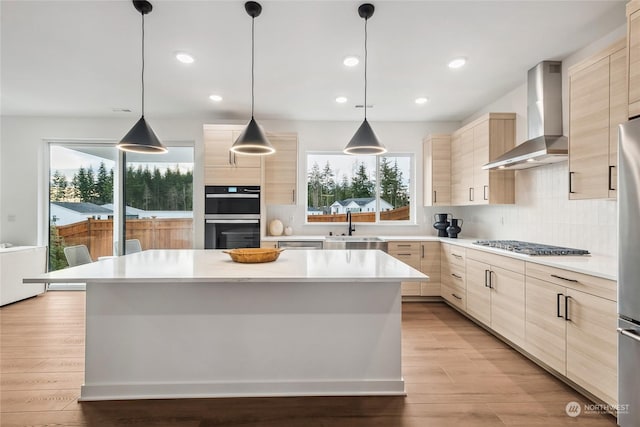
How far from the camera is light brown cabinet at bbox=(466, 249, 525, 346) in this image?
9.18ft

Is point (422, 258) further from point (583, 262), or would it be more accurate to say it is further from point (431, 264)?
point (583, 262)

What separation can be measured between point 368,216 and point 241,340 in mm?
3446

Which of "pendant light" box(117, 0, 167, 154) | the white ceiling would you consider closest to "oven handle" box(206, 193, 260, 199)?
the white ceiling

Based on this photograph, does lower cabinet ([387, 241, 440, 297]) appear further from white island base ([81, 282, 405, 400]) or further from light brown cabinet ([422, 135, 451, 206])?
white island base ([81, 282, 405, 400])

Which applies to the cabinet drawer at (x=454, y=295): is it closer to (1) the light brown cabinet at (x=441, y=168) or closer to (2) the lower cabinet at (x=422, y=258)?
(2) the lower cabinet at (x=422, y=258)

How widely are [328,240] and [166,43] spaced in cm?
291

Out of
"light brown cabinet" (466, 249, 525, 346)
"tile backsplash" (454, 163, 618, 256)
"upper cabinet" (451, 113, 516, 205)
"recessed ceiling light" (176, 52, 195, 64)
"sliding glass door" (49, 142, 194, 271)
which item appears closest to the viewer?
"tile backsplash" (454, 163, 618, 256)

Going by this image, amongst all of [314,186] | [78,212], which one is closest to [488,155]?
[314,186]

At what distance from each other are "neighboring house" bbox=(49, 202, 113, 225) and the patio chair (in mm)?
686

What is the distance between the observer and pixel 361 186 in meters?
5.27

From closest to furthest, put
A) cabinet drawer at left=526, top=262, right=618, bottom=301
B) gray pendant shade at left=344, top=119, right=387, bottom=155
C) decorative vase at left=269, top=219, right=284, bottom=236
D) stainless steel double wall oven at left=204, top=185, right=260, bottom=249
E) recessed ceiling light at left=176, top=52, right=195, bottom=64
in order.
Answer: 1. cabinet drawer at left=526, top=262, right=618, bottom=301
2. gray pendant shade at left=344, top=119, right=387, bottom=155
3. recessed ceiling light at left=176, top=52, right=195, bottom=64
4. stainless steel double wall oven at left=204, top=185, right=260, bottom=249
5. decorative vase at left=269, top=219, right=284, bottom=236

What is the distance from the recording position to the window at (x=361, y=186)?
522 centimetres

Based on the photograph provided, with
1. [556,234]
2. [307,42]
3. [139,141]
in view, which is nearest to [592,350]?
[556,234]

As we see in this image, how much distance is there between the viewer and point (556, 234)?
10.4 ft
